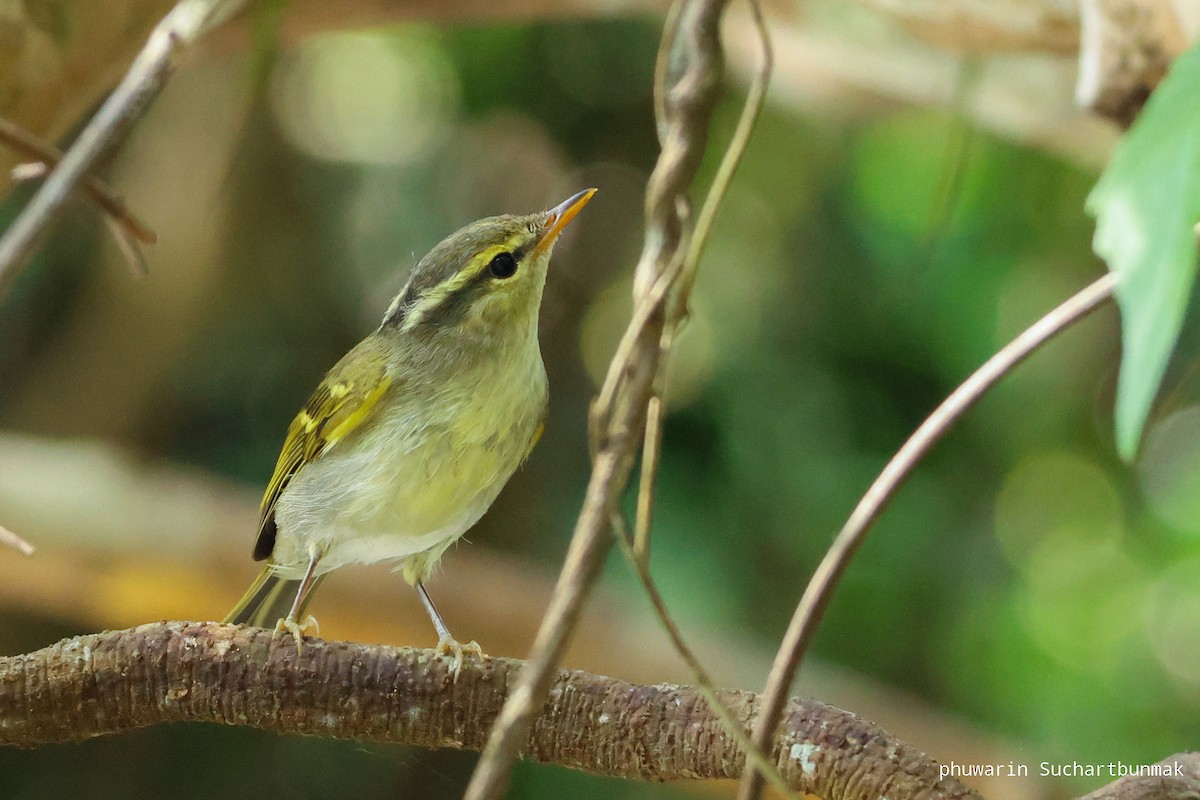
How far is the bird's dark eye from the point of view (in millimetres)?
1346

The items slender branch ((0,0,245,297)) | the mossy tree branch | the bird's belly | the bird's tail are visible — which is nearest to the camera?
slender branch ((0,0,245,297))

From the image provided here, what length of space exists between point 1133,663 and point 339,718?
7.34 ft

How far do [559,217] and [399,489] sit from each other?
35 cm

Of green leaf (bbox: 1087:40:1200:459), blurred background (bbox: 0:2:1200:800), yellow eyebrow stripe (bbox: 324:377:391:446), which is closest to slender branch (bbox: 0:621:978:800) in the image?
yellow eyebrow stripe (bbox: 324:377:391:446)

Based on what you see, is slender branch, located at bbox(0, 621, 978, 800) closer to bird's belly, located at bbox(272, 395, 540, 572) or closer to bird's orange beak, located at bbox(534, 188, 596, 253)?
bird's belly, located at bbox(272, 395, 540, 572)

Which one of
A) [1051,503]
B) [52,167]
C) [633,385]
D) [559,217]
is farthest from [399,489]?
[1051,503]

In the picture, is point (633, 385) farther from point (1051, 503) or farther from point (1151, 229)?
point (1051, 503)

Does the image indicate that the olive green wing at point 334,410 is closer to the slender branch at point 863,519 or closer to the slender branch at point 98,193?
the slender branch at point 98,193

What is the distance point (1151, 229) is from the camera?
0.58 m

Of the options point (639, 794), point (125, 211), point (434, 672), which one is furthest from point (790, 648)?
point (639, 794)

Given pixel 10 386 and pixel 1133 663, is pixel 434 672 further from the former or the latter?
pixel 10 386

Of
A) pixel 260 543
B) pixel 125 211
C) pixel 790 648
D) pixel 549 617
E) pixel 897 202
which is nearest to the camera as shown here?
pixel 549 617

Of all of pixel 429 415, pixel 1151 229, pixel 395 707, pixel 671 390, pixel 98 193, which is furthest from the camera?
pixel 671 390

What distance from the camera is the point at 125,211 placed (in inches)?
46.1
